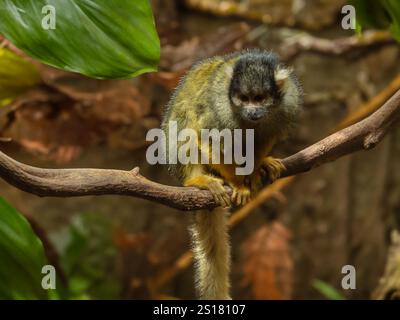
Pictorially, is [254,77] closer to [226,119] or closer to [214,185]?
[226,119]

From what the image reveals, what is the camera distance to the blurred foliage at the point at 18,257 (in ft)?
4.95

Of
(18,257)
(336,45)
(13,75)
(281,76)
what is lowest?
(18,257)

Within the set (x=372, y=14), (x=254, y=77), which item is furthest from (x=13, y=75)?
(x=372, y=14)

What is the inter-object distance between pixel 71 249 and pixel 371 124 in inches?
63.9

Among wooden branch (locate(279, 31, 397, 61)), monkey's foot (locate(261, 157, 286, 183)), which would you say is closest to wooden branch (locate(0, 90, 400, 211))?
monkey's foot (locate(261, 157, 286, 183))

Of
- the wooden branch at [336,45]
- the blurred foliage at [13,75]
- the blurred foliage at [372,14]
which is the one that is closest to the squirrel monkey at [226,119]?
the blurred foliage at [372,14]

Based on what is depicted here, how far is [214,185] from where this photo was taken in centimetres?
175

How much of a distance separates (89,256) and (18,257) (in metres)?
1.56

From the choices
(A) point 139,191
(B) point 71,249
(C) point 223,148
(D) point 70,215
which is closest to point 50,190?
(A) point 139,191

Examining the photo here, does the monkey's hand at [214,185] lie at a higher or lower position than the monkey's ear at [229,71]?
lower

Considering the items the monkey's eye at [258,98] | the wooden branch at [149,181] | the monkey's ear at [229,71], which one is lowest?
the wooden branch at [149,181]

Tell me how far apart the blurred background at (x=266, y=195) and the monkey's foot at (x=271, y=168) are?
0.79 m

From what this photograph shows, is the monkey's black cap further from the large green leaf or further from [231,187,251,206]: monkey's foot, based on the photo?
the large green leaf

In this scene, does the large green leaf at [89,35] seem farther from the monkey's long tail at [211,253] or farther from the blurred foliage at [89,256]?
the blurred foliage at [89,256]
